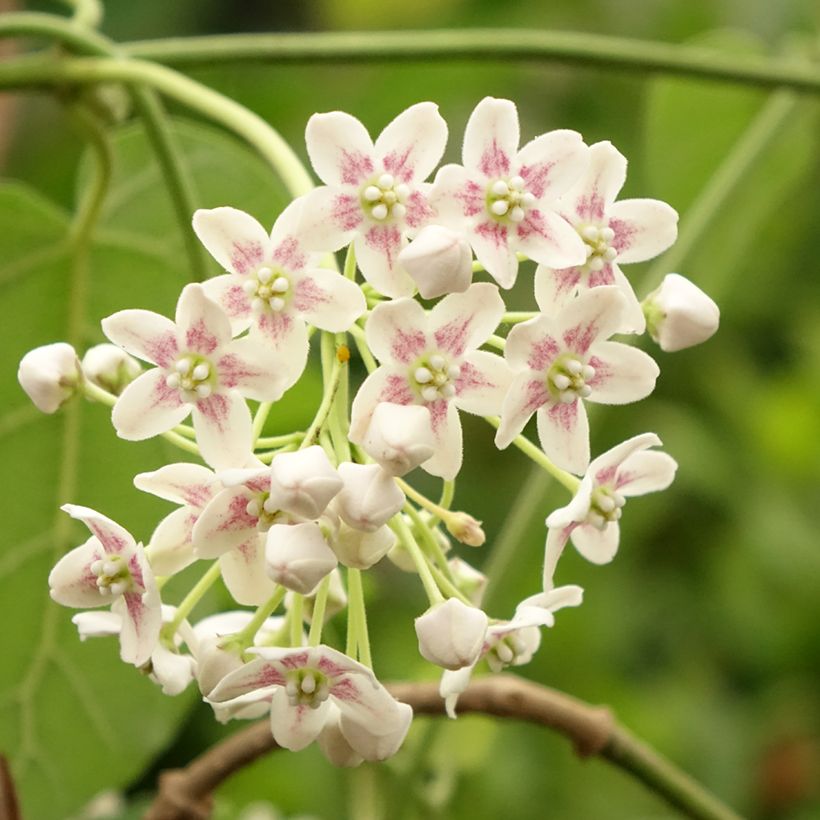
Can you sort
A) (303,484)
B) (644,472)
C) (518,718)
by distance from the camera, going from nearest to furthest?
(303,484)
(644,472)
(518,718)

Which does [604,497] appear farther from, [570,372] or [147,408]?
[147,408]

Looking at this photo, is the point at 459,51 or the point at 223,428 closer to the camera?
the point at 223,428

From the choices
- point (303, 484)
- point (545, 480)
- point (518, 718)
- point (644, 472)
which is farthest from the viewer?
point (545, 480)

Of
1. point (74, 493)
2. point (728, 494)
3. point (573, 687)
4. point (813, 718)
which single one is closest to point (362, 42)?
point (74, 493)

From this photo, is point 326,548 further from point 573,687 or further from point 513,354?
point 573,687

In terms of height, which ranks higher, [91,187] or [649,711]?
[91,187]

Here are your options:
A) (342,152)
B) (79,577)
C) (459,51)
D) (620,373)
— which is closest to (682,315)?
(620,373)

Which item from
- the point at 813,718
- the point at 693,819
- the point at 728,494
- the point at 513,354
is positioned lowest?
the point at 813,718

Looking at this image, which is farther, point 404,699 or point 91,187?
point 91,187
